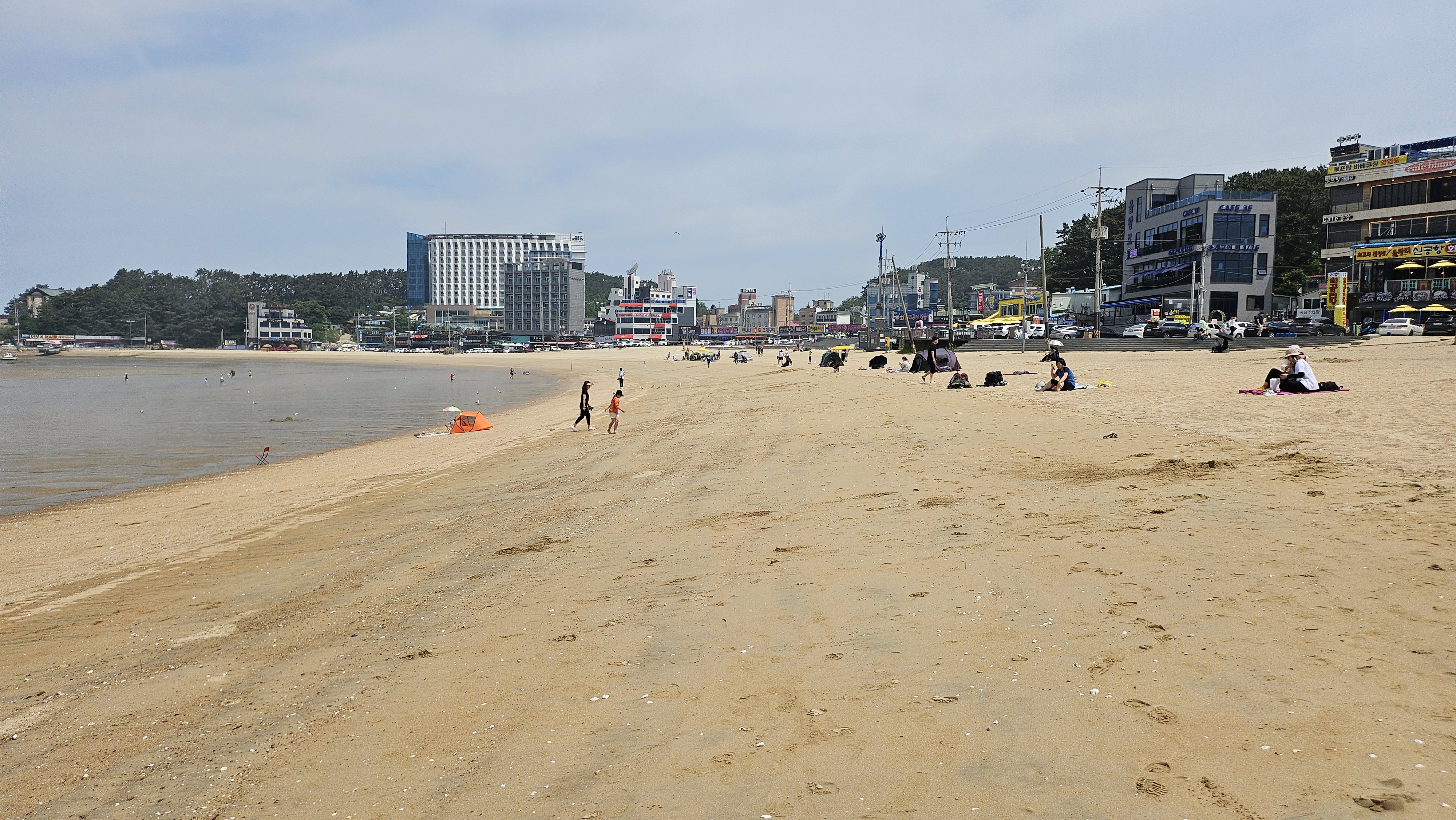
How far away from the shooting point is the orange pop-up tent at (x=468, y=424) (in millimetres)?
23609

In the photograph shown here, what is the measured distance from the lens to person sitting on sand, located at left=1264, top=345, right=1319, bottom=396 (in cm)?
1484

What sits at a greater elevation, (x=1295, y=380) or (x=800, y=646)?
(x=1295, y=380)

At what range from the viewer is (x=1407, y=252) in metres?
57.0

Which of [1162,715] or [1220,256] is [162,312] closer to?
[1220,256]

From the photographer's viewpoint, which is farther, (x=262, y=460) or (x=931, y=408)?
(x=262, y=460)

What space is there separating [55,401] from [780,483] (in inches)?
1724

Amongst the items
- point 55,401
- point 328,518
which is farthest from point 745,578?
point 55,401

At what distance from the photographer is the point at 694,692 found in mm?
4445

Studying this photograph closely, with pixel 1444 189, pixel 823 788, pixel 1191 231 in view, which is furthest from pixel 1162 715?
pixel 1191 231

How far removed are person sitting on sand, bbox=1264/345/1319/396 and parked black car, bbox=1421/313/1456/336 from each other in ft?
96.7

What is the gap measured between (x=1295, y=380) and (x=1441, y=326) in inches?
1524

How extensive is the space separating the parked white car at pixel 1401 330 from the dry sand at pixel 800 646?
38.3 meters

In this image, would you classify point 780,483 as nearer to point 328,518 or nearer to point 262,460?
point 328,518

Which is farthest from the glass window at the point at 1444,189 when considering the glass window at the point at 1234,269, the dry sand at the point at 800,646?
the dry sand at the point at 800,646
